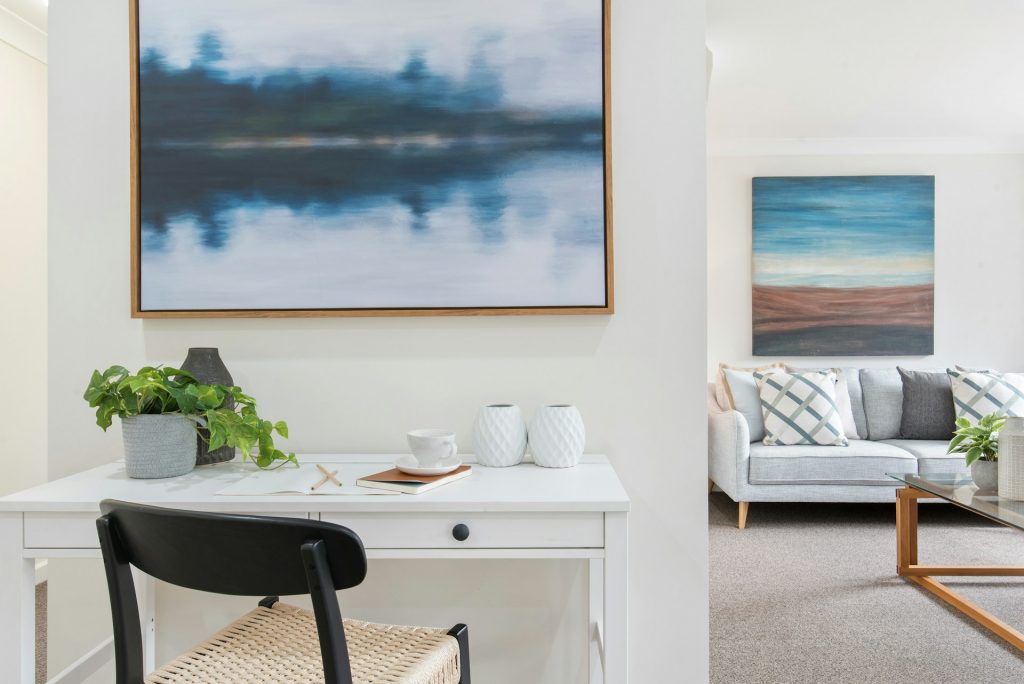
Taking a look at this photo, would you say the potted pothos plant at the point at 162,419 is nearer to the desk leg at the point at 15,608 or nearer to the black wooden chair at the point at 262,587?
the desk leg at the point at 15,608

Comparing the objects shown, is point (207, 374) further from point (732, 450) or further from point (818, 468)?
point (818, 468)

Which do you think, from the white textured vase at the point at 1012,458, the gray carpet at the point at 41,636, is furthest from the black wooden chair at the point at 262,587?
the white textured vase at the point at 1012,458

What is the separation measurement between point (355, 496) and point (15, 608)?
64 cm

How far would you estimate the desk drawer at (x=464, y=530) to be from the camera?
3.81 ft

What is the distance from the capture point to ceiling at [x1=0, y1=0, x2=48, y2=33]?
2.48 m

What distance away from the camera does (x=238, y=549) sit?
2.73 feet

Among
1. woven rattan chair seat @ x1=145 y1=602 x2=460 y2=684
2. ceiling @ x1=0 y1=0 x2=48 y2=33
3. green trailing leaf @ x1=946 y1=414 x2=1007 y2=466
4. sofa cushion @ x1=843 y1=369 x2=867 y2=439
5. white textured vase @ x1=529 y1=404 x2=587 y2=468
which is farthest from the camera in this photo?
sofa cushion @ x1=843 y1=369 x2=867 y2=439

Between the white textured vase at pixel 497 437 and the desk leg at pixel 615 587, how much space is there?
0.35m

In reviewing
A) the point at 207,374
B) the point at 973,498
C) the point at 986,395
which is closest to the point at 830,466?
the point at 986,395

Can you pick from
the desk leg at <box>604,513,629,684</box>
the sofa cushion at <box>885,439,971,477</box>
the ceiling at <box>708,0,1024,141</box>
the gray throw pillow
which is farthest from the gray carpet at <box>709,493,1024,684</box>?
the ceiling at <box>708,0,1024,141</box>

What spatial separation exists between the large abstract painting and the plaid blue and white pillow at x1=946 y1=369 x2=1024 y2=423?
3.31 m

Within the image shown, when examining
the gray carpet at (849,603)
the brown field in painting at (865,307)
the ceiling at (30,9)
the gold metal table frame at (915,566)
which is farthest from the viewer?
the brown field in painting at (865,307)

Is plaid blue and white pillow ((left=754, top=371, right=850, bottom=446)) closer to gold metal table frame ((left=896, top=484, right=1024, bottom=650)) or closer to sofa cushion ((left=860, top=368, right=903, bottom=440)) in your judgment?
sofa cushion ((left=860, top=368, right=903, bottom=440))

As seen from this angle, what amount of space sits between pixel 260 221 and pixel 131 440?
593 mm
